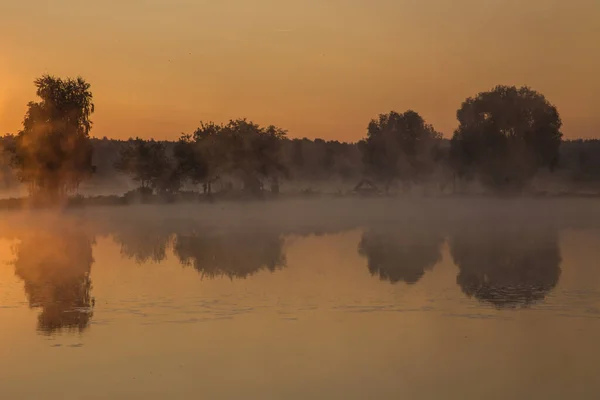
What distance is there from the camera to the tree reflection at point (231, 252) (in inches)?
1215

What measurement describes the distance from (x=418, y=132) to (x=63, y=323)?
15387cm

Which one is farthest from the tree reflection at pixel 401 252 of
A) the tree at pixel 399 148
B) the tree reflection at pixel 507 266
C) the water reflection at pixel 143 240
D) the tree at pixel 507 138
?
the tree at pixel 399 148

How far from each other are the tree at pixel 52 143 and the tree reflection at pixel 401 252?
162 feet

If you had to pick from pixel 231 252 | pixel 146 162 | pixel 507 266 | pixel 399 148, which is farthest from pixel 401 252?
pixel 399 148

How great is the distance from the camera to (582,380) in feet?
47.2

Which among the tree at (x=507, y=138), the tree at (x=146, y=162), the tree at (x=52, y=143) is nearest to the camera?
the tree at (x=52, y=143)

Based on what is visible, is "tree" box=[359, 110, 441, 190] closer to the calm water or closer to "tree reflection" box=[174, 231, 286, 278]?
"tree reflection" box=[174, 231, 286, 278]

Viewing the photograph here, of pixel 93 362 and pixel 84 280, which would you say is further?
pixel 84 280

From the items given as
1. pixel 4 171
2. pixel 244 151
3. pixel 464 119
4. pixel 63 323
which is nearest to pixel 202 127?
pixel 244 151

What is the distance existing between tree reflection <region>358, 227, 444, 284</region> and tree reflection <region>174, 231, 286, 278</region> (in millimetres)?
3945

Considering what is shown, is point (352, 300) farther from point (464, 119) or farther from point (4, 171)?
point (4, 171)

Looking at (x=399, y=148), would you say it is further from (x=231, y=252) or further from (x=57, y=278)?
(x=57, y=278)

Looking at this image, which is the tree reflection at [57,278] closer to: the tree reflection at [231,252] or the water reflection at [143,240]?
the water reflection at [143,240]

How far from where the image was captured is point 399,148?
164 meters
